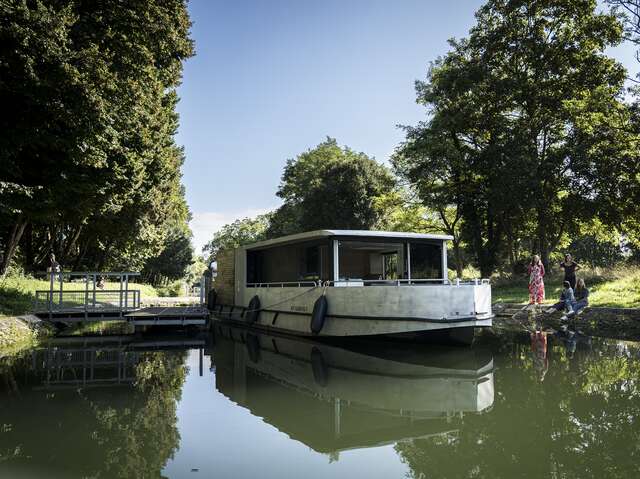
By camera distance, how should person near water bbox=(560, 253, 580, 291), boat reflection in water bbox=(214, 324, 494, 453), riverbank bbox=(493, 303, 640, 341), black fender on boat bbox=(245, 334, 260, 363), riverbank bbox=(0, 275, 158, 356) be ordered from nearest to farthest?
boat reflection in water bbox=(214, 324, 494, 453)
black fender on boat bbox=(245, 334, 260, 363)
riverbank bbox=(0, 275, 158, 356)
riverbank bbox=(493, 303, 640, 341)
person near water bbox=(560, 253, 580, 291)

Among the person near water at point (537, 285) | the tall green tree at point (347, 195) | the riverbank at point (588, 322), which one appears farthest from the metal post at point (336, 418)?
the tall green tree at point (347, 195)

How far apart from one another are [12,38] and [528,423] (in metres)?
13.2

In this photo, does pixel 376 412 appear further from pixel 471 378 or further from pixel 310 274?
pixel 310 274

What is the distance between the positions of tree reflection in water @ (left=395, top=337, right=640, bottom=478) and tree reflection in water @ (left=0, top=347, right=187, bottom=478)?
8.71ft

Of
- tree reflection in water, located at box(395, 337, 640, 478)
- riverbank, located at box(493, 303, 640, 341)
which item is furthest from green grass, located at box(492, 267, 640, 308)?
tree reflection in water, located at box(395, 337, 640, 478)

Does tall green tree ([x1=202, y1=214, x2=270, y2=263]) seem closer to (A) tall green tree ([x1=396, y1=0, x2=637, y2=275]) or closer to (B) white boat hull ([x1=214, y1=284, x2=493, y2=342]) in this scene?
(A) tall green tree ([x1=396, y1=0, x2=637, y2=275])

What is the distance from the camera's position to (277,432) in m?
5.50

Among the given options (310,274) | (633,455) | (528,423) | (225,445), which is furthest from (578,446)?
(310,274)

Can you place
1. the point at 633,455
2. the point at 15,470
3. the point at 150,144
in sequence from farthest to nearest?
the point at 150,144, the point at 633,455, the point at 15,470

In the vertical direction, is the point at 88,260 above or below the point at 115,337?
above

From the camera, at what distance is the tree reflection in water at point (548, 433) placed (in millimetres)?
4367

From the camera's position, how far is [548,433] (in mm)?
5242

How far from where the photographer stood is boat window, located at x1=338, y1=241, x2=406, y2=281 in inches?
554

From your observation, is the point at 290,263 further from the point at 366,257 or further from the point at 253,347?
the point at 253,347
